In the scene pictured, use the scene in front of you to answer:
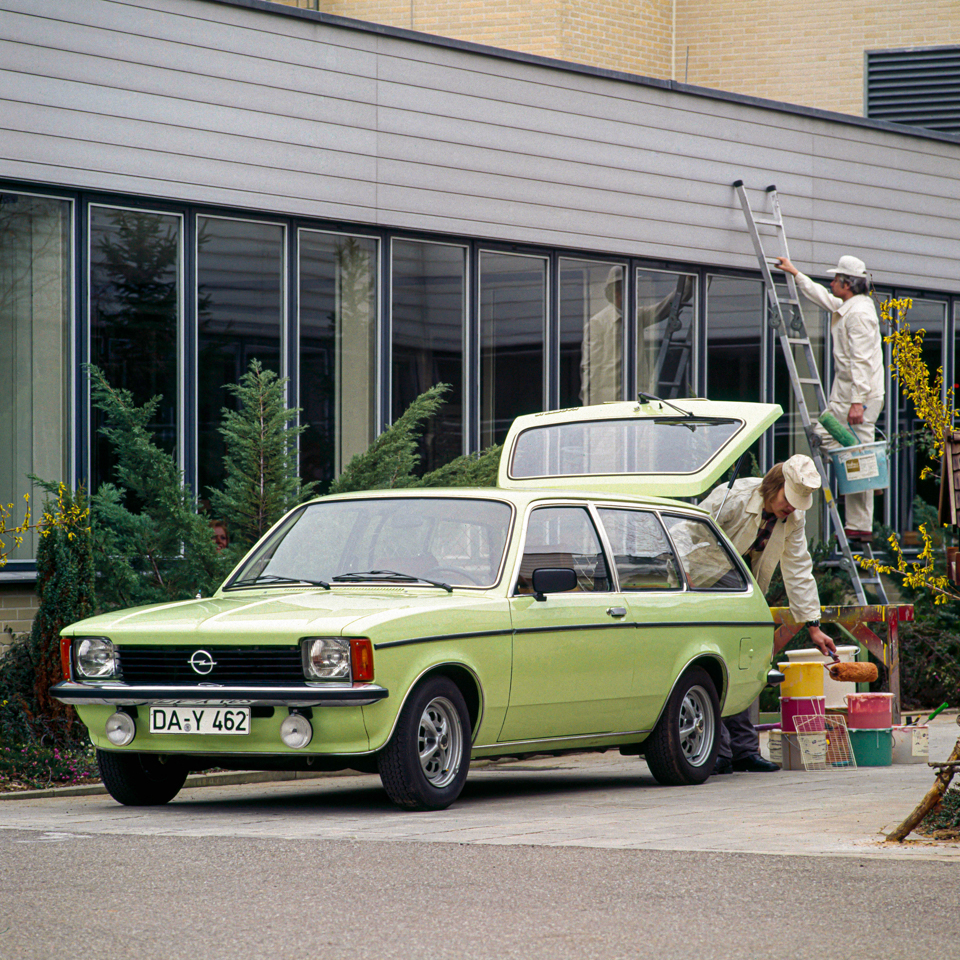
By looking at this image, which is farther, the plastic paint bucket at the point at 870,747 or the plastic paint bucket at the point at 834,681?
the plastic paint bucket at the point at 834,681

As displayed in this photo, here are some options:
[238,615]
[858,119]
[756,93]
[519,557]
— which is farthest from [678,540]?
[756,93]

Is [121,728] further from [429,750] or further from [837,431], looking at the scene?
[837,431]

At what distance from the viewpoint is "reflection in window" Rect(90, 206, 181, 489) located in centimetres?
1373

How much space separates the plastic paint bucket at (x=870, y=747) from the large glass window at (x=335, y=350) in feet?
18.5

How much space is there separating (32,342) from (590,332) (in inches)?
247

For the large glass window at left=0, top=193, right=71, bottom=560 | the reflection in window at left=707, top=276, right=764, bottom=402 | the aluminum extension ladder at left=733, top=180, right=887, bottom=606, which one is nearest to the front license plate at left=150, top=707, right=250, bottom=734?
the large glass window at left=0, top=193, right=71, bottom=560

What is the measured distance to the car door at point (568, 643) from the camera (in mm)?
8852

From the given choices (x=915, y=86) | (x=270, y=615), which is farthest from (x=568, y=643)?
(x=915, y=86)

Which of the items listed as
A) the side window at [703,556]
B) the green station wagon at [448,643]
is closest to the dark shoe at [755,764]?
the green station wagon at [448,643]

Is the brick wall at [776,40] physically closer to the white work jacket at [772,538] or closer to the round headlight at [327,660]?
the white work jacket at [772,538]

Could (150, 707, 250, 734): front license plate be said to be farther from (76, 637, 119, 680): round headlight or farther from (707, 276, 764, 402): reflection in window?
(707, 276, 764, 402): reflection in window

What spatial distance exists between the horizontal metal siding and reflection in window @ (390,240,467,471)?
1.21 feet

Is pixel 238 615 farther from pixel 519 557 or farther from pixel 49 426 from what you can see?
pixel 49 426

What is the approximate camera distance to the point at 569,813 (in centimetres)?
847
